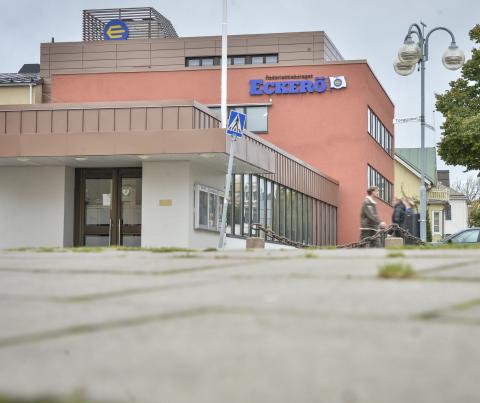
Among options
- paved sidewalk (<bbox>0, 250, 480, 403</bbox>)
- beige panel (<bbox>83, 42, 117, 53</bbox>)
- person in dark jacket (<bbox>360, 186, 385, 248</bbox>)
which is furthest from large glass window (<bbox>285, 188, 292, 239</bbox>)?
paved sidewalk (<bbox>0, 250, 480, 403</bbox>)

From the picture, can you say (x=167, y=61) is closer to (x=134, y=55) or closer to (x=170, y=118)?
(x=134, y=55)

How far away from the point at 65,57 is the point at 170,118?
3568 centimetres

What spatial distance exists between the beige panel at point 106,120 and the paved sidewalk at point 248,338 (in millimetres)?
18664

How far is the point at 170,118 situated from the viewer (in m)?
24.3

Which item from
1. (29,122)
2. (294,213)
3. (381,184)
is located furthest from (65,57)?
(29,122)

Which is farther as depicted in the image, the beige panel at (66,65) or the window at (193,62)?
the window at (193,62)

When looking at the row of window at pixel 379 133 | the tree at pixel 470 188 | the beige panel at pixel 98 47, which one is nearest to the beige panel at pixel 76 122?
the row of window at pixel 379 133

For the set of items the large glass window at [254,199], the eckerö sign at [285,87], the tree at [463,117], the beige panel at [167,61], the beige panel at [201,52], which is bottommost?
the large glass window at [254,199]

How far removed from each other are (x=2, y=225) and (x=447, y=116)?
2102 cm

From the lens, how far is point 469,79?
40.4m

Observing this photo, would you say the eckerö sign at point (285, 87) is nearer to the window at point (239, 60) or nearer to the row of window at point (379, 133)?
the row of window at point (379, 133)

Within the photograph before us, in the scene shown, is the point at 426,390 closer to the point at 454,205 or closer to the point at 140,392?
the point at 140,392

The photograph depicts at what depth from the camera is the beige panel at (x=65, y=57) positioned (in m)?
57.5

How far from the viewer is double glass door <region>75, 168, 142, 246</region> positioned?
26.3 meters
